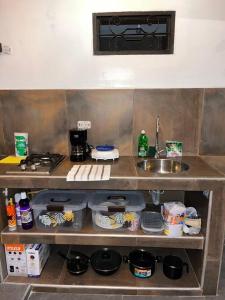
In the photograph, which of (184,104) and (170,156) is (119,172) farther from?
(184,104)

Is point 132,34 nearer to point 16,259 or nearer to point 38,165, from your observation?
point 38,165

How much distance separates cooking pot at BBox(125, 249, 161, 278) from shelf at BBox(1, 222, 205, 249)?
247mm

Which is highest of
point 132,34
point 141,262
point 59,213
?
point 132,34

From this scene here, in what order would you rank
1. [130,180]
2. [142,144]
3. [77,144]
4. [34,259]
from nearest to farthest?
[130,180] → [34,259] → [77,144] → [142,144]

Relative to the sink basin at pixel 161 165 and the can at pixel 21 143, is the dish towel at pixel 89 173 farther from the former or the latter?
the can at pixel 21 143

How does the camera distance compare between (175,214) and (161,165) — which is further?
(161,165)

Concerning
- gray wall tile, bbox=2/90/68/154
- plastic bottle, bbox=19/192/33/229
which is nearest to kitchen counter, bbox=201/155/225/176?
gray wall tile, bbox=2/90/68/154

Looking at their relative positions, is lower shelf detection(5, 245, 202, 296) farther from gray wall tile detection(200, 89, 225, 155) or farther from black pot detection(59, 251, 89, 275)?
gray wall tile detection(200, 89, 225, 155)

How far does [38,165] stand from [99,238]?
0.62 metres

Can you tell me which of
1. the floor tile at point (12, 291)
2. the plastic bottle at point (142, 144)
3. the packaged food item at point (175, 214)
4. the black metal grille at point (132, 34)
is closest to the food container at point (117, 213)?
the packaged food item at point (175, 214)

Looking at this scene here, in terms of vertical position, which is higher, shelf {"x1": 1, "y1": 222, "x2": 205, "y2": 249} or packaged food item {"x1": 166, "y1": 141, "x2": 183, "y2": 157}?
packaged food item {"x1": 166, "y1": 141, "x2": 183, "y2": 157}

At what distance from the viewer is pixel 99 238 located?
1503mm

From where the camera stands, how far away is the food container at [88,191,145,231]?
1539mm

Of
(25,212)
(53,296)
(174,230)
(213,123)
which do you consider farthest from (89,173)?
(213,123)
